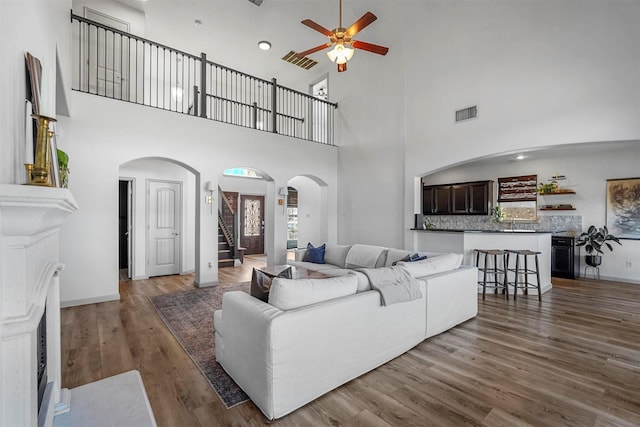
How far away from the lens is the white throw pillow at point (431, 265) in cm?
320

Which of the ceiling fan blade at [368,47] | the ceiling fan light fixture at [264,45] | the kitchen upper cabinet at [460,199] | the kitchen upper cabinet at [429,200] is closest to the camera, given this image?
the ceiling fan blade at [368,47]

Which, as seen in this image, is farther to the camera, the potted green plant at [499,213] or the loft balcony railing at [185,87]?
the potted green plant at [499,213]

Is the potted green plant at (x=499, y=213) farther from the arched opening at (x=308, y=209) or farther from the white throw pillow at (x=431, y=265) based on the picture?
the arched opening at (x=308, y=209)

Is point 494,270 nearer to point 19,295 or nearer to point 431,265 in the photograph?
point 431,265

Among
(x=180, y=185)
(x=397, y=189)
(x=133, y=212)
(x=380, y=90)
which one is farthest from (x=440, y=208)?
(x=133, y=212)

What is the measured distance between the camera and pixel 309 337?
2100 mm

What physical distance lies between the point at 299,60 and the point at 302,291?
7.80 meters

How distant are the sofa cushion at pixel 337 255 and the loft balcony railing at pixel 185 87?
300 centimetres

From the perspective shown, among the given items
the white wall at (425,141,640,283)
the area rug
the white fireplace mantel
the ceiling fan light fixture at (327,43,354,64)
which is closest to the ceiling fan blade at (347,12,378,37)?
the ceiling fan light fixture at (327,43,354,64)

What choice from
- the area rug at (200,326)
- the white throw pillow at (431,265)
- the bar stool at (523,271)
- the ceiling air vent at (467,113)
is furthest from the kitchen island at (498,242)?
the area rug at (200,326)

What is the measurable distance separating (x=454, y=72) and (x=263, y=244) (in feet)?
25.4

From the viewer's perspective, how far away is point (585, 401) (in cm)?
219

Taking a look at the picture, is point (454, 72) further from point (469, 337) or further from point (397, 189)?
point (469, 337)

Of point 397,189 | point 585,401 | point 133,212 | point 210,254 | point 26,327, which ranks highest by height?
point 397,189
